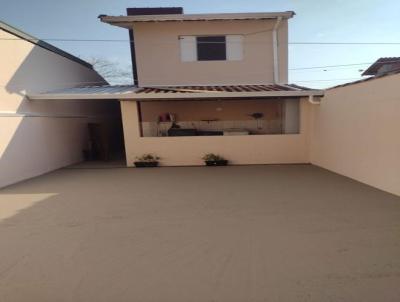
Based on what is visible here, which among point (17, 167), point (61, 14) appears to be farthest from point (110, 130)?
point (17, 167)

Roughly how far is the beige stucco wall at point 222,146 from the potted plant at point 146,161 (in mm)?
148

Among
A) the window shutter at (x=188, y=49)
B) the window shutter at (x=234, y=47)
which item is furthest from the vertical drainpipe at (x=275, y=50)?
the window shutter at (x=188, y=49)

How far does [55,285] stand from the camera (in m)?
2.14

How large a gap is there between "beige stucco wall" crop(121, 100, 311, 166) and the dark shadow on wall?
2.68 m

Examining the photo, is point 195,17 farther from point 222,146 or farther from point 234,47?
point 222,146

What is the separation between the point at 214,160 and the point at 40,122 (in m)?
5.91

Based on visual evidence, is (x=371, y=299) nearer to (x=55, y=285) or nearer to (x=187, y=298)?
(x=187, y=298)

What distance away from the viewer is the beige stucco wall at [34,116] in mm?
6172

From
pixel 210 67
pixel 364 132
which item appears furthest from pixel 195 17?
pixel 364 132

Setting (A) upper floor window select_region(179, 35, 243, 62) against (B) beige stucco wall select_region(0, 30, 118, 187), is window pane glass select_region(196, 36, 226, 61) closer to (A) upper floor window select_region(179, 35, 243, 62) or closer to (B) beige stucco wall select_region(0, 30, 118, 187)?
(A) upper floor window select_region(179, 35, 243, 62)

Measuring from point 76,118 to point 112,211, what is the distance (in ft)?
23.3

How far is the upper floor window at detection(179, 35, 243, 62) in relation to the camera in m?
8.69

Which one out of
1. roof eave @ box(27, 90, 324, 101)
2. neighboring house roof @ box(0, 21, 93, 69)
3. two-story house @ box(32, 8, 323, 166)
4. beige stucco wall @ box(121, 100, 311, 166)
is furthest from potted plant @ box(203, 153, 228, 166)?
neighboring house roof @ box(0, 21, 93, 69)

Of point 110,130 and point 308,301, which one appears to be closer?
point 308,301
